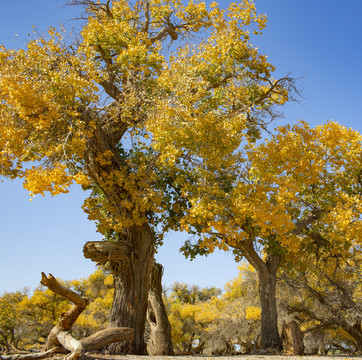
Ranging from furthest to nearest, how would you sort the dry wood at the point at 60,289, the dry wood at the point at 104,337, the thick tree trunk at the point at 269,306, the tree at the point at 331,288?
the tree at the point at 331,288 < the thick tree trunk at the point at 269,306 < the dry wood at the point at 60,289 < the dry wood at the point at 104,337

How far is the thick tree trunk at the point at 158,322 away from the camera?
11078 millimetres

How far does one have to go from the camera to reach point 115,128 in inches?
418

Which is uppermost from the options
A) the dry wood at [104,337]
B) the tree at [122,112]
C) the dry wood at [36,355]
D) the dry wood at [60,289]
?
the tree at [122,112]

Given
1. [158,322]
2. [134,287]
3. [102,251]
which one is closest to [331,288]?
[158,322]

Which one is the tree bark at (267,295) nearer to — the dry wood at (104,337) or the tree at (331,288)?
the tree at (331,288)

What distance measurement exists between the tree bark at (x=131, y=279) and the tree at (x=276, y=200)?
1382 millimetres

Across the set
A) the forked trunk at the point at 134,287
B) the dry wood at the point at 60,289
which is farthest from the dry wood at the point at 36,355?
the forked trunk at the point at 134,287

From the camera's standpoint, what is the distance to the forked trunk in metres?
9.44

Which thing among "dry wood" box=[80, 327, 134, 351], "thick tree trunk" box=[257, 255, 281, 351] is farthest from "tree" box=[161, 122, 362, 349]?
"dry wood" box=[80, 327, 134, 351]

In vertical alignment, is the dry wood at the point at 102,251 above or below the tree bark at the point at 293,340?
above

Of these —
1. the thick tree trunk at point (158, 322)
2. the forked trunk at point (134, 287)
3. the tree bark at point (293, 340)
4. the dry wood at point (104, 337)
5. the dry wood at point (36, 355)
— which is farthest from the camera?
the thick tree trunk at point (158, 322)

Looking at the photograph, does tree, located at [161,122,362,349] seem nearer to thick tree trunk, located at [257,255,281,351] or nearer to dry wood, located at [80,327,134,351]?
thick tree trunk, located at [257,255,281,351]

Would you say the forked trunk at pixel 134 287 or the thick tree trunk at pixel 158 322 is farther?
the thick tree trunk at pixel 158 322

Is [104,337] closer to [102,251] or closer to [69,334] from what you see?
[69,334]
